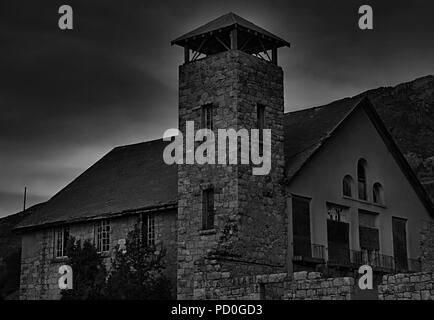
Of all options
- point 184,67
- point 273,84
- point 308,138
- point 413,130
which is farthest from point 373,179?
point 413,130

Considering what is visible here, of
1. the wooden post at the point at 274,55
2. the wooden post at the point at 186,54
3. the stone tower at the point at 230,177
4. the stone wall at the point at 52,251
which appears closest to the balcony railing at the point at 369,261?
the stone tower at the point at 230,177

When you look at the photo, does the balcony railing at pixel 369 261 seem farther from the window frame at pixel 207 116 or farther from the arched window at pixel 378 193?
the window frame at pixel 207 116

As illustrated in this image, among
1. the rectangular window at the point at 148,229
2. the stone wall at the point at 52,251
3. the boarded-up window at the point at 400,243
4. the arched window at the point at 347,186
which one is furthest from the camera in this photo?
the boarded-up window at the point at 400,243

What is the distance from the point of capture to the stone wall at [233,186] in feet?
105

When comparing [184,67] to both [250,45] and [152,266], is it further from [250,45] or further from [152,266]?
[152,266]

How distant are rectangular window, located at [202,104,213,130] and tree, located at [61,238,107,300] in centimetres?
706

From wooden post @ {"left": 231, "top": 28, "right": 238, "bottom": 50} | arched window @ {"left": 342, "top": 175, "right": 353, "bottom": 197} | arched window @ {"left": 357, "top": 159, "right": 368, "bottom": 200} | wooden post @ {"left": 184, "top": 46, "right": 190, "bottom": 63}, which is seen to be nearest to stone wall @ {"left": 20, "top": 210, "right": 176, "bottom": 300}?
wooden post @ {"left": 184, "top": 46, "right": 190, "bottom": 63}

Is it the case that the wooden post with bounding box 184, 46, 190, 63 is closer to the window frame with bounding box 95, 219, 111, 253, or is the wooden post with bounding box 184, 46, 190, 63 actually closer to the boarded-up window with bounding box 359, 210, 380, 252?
the window frame with bounding box 95, 219, 111, 253

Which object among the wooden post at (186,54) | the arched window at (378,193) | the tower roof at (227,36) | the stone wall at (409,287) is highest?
the tower roof at (227,36)

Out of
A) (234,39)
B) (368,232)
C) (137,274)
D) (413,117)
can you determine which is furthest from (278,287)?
(413,117)

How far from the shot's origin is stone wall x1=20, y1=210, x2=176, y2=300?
35.9m

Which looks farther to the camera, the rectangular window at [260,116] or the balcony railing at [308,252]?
the balcony railing at [308,252]

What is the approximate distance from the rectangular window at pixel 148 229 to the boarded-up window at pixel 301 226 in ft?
20.1

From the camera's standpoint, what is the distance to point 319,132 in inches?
1462
